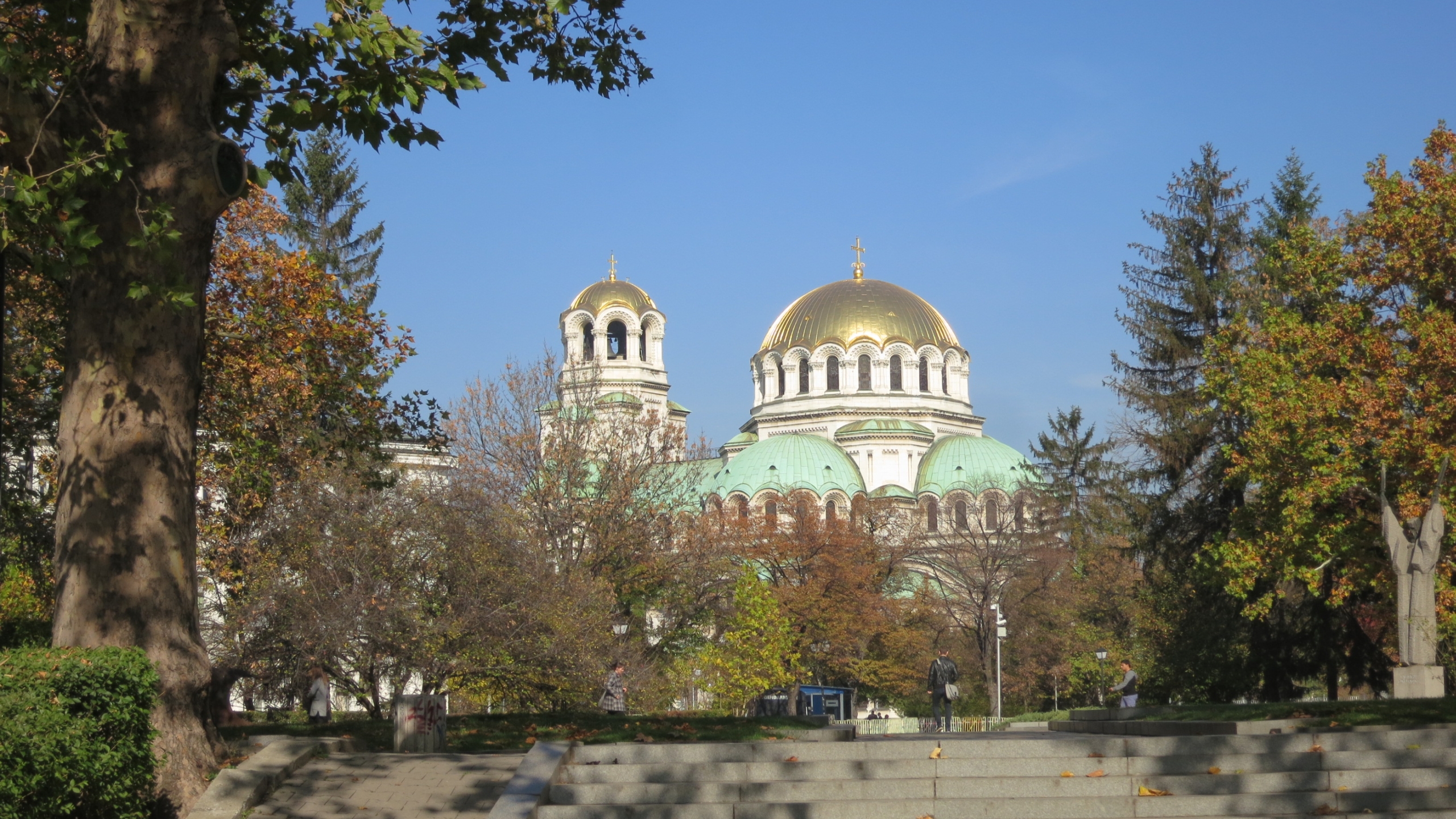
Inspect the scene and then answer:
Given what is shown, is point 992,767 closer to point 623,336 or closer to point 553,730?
point 553,730

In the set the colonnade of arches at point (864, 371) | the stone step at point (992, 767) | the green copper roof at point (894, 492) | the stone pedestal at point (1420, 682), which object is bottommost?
the stone pedestal at point (1420, 682)

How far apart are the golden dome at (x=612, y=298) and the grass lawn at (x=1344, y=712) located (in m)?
59.4

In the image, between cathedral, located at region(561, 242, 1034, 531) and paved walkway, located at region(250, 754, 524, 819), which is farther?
cathedral, located at region(561, 242, 1034, 531)

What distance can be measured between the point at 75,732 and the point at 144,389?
262 centimetres

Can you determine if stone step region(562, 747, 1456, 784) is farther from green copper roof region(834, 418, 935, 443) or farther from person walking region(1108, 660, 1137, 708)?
green copper roof region(834, 418, 935, 443)

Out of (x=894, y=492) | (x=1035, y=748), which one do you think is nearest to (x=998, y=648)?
(x=894, y=492)

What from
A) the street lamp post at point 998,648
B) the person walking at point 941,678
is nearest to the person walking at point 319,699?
the person walking at point 941,678

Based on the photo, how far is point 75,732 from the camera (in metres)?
8.27

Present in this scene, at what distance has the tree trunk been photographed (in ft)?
32.2

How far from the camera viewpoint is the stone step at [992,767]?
9.86 meters

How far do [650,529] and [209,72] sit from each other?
2268cm

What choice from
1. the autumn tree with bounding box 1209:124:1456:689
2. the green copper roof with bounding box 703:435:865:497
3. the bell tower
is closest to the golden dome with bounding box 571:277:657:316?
the bell tower

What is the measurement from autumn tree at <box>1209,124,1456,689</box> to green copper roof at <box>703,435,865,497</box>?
150 ft

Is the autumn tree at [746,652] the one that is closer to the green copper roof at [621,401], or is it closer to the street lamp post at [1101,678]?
the green copper roof at [621,401]
